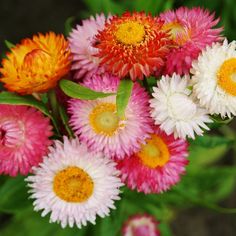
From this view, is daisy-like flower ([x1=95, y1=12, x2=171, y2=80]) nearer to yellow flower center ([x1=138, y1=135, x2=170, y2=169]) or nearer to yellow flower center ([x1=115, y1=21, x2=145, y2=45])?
yellow flower center ([x1=115, y1=21, x2=145, y2=45])

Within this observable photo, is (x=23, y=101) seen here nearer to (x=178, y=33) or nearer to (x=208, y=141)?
(x=178, y=33)

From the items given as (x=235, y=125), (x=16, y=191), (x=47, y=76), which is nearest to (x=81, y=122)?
(x=47, y=76)

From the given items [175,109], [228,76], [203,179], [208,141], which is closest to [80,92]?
[175,109]

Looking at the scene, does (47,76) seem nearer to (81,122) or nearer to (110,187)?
(81,122)

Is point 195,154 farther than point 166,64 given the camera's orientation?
Yes

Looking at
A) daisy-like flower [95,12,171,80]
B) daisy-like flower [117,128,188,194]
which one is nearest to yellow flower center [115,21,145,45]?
daisy-like flower [95,12,171,80]

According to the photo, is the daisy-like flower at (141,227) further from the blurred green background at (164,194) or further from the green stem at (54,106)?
the green stem at (54,106)
